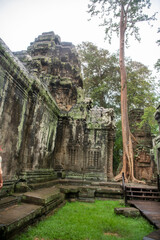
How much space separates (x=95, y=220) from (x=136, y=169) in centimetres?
1143

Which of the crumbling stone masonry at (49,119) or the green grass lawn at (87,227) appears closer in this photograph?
the green grass lawn at (87,227)

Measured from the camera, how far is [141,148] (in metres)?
14.2

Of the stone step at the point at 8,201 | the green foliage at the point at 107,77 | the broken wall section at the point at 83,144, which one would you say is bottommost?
the stone step at the point at 8,201

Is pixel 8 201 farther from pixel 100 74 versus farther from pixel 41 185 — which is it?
pixel 100 74

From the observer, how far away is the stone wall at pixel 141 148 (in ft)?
45.3

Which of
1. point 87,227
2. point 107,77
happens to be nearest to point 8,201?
point 87,227

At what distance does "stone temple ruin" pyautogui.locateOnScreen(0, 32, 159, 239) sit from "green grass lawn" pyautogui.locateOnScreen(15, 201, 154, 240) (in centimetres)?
24

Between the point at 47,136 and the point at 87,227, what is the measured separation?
3.72 m

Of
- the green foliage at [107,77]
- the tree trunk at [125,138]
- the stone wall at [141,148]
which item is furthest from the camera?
the green foliage at [107,77]

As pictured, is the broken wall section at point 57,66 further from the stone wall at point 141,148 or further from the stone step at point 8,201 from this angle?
the stone wall at point 141,148

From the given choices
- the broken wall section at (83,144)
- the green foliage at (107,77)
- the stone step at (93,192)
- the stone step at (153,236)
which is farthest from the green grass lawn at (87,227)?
the green foliage at (107,77)

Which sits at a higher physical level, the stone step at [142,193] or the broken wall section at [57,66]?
the broken wall section at [57,66]

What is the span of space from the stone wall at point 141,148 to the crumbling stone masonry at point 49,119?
679 cm

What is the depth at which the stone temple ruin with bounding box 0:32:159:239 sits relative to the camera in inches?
145
